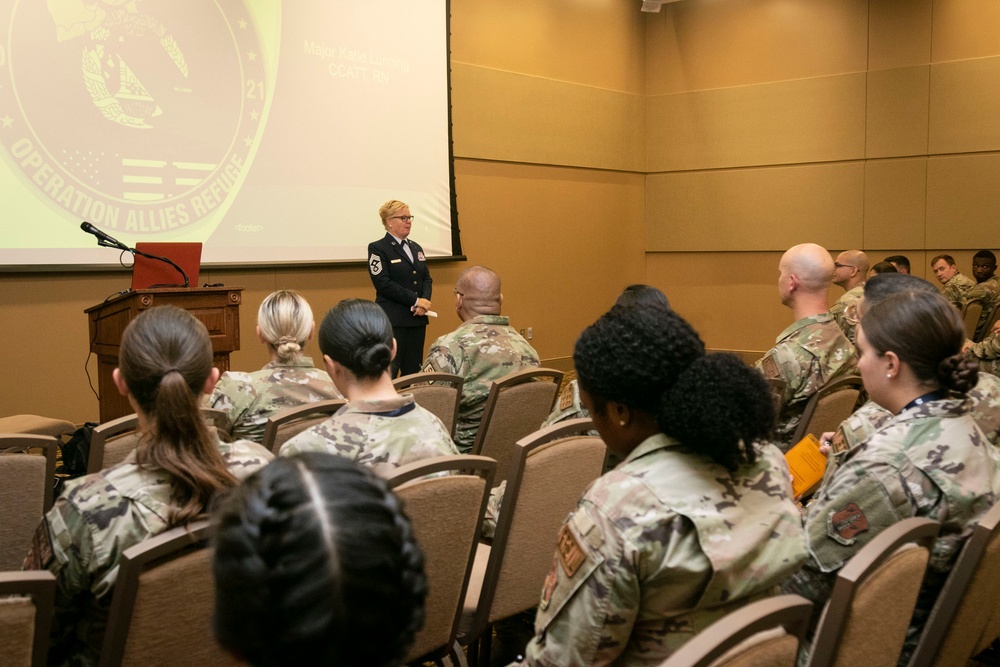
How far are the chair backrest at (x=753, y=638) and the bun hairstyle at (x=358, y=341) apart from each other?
1.39 meters

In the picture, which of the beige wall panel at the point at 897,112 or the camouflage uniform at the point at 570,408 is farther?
the beige wall panel at the point at 897,112

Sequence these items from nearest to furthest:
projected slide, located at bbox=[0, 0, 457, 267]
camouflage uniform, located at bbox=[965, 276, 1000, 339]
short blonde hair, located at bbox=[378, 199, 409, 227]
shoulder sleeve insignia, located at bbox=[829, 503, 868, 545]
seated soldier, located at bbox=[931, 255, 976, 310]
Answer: shoulder sleeve insignia, located at bbox=[829, 503, 868, 545], projected slide, located at bbox=[0, 0, 457, 267], short blonde hair, located at bbox=[378, 199, 409, 227], camouflage uniform, located at bbox=[965, 276, 1000, 339], seated soldier, located at bbox=[931, 255, 976, 310]

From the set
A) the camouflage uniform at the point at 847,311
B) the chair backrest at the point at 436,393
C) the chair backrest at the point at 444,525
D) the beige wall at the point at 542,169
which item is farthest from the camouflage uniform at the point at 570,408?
the beige wall at the point at 542,169

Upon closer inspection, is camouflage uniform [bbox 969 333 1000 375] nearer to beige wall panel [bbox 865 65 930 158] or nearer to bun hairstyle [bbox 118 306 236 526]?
beige wall panel [bbox 865 65 930 158]

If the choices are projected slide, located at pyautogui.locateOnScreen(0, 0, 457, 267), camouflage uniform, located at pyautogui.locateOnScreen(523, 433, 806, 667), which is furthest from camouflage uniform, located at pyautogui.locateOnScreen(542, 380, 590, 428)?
projected slide, located at pyautogui.locateOnScreen(0, 0, 457, 267)

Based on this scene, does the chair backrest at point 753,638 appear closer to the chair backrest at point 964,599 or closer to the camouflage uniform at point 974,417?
the chair backrest at point 964,599

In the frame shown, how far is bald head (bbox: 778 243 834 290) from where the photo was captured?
3896 millimetres

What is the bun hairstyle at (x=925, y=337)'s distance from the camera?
6.49ft

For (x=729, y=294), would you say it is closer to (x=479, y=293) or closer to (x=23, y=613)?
(x=479, y=293)

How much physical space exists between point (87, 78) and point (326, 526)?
5.80 m

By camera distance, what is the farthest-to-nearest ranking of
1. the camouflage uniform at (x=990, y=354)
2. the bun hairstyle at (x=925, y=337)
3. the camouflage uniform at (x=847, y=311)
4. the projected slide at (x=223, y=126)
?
the projected slide at (x=223, y=126) < the camouflage uniform at (x=990, y=354) < the camouflage uniform at (x=847, y=311) < the bun hairstyle at (x=925, y=337)

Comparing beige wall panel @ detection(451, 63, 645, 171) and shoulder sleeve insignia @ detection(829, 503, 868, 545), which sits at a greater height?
beige wall panel @ detection(451, 63, 645, 171)

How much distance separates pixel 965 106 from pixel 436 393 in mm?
7415

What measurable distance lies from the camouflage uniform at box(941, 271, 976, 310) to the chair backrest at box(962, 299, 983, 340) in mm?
75
